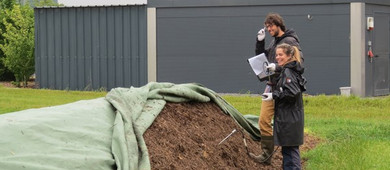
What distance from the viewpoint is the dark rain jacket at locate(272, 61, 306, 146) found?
7.52 metres

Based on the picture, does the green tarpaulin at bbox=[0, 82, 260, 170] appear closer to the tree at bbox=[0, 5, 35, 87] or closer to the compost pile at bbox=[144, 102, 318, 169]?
the compost pile at bbox=[144, 102, 318, 169]

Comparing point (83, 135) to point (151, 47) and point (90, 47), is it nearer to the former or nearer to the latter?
point (151, 47)

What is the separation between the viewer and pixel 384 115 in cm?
1495

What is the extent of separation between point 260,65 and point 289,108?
2.50 ft

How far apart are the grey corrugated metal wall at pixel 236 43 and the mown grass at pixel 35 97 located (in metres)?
2.35

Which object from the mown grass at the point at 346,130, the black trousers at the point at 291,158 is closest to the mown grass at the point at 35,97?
the mown grass at the point at 346,130

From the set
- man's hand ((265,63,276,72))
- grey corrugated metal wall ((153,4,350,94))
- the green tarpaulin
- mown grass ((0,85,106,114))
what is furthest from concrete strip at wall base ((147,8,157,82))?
man's hand ((265,63,276,72))


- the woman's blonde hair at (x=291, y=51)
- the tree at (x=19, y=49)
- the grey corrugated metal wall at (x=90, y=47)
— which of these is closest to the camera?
the woman's blonde hair at (x=291, y=51)

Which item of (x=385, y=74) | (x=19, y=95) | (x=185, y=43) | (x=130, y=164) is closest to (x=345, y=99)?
(x=385, y=74)

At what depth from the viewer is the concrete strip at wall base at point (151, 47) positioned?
2067 centimetres

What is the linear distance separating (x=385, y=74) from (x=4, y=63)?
41.3ft

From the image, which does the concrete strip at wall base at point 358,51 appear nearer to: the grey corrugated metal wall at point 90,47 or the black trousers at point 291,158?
the grey corrugated metal wall at point 90,47

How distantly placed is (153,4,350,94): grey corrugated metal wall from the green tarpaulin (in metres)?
11.7

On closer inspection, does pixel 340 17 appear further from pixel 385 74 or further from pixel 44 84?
pixel 44 84
